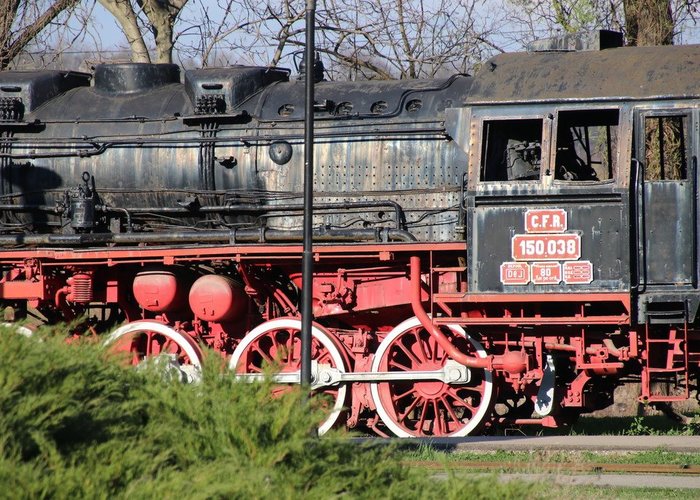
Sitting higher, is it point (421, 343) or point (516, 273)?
point (516, 273)

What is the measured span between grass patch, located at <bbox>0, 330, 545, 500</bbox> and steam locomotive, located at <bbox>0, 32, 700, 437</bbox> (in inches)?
131

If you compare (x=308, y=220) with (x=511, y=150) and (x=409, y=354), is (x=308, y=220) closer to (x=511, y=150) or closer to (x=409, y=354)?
(x=409, y=354)

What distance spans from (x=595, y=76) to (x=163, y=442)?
223 inches

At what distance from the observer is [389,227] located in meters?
9.91

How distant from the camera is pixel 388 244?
377 inches

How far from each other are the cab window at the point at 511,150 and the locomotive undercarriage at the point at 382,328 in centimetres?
88

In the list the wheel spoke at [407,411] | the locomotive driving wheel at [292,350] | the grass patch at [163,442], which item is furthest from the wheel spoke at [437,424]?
the grass patch at [163,442]

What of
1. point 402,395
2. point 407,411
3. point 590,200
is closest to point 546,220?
point 590,200

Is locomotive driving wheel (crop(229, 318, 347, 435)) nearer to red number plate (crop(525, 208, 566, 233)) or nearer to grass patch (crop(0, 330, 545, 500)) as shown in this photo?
red number plate (crop(525, 208, 566, 233))

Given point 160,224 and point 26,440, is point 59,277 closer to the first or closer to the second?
point 160,224

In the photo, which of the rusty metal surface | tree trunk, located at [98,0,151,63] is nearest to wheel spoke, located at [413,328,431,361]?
the rusty metal surface

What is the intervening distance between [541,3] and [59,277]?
10227 mm

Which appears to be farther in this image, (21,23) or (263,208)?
(21,23)

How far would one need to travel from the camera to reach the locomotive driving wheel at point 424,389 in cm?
987
